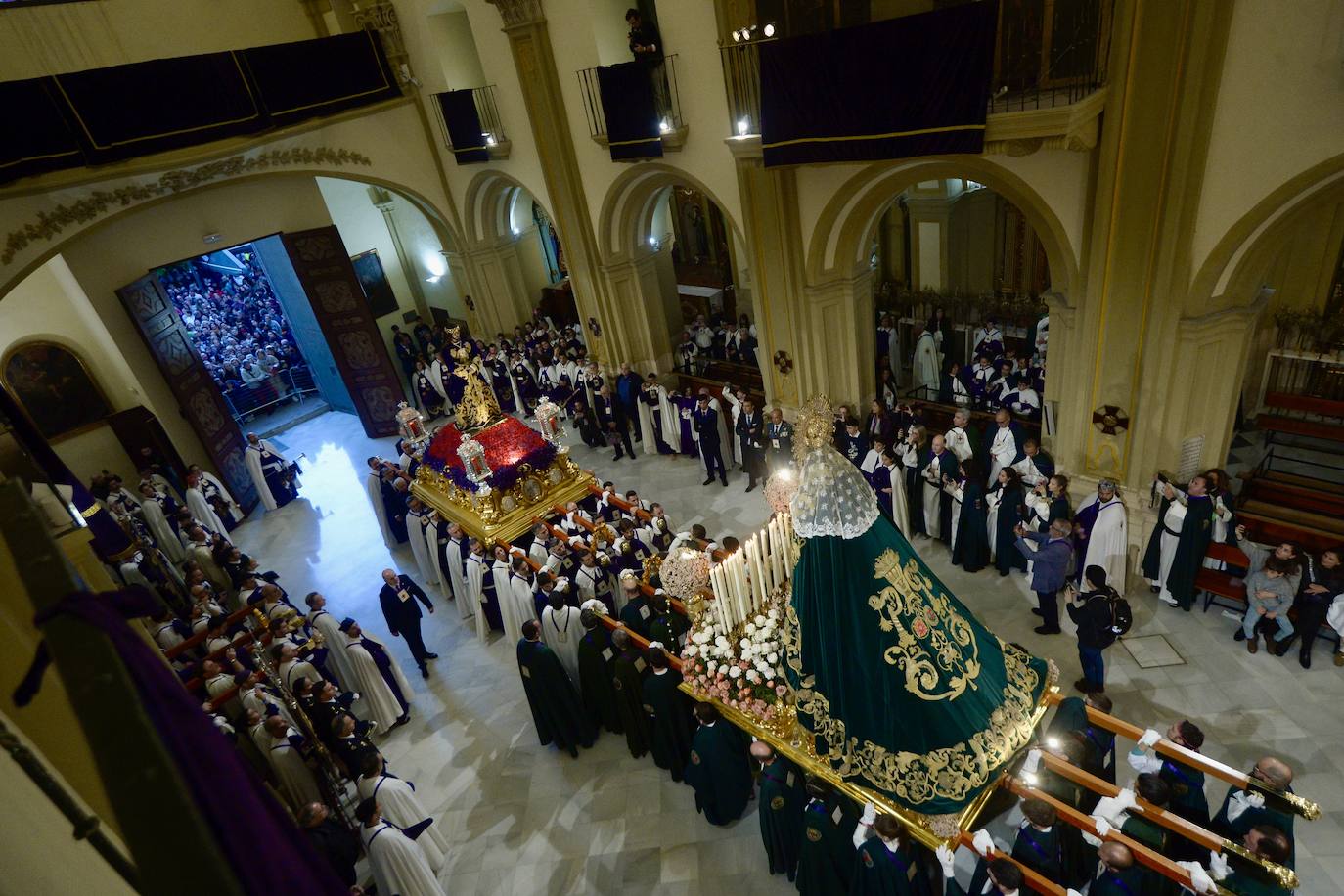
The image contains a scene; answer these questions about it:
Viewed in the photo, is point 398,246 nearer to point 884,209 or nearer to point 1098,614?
point 884,209

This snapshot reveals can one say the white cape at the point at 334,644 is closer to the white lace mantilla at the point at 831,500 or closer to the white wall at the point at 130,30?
the white lace mantilla at the point at 831,500

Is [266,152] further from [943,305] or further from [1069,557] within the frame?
[1069,557]

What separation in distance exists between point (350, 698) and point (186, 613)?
4.11 metres

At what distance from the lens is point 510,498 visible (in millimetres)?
10617

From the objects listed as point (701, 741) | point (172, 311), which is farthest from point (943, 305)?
point (172, 311)

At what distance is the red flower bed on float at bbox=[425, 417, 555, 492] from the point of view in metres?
10.7

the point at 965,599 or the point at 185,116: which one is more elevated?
the point at 185,116

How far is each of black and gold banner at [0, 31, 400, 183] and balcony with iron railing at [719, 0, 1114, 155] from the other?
8.14 meters

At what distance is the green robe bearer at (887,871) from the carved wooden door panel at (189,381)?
527 inches

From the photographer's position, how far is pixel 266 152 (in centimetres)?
1384

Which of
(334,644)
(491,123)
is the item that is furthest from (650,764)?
(491,123)

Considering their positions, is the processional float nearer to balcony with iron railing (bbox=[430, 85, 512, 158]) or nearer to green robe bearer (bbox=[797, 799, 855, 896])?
green robe bearer (bbox=[797, 799, 855, 896])

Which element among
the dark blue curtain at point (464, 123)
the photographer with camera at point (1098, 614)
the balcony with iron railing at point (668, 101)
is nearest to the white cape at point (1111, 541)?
the photographer with camera at point (1098, 614)

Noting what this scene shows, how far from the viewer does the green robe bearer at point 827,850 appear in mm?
5297
